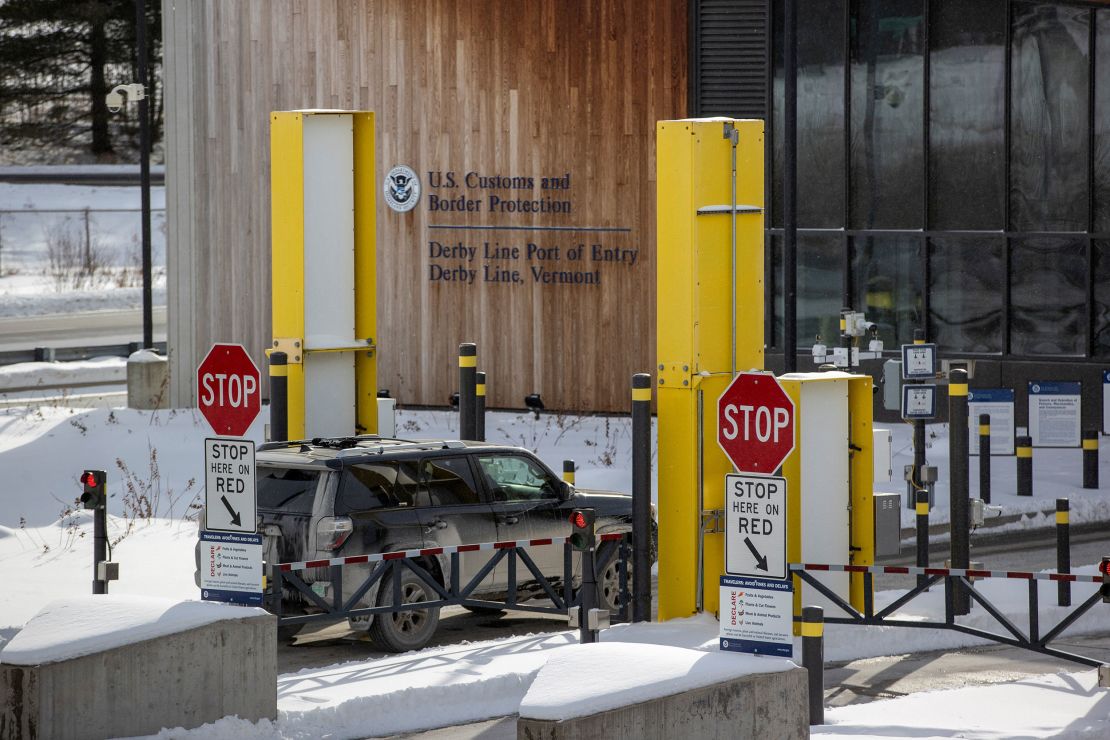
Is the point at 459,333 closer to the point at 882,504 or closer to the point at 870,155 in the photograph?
the point at 870,155

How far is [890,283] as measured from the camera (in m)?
25.3

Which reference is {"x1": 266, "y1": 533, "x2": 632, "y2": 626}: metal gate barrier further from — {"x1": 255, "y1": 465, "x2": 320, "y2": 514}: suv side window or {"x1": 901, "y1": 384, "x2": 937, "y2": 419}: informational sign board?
{"x1": 901, "y1": 384, "x2": 937, "y2": 419}: informational sign board

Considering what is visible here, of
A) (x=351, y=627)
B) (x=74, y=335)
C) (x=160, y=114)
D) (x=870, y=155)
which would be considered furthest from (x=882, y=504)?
(x=160, y=114)

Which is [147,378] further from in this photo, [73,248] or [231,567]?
[73,248]

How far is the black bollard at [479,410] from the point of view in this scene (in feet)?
56.2

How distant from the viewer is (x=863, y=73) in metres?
25.3

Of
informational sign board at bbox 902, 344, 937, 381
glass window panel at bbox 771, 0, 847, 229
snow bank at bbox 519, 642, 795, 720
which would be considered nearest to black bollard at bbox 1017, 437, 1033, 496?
informational sign board at bbox 902, 344, 937, 381

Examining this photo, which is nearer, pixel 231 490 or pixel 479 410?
pixel 231 490

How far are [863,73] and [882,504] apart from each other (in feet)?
43.7

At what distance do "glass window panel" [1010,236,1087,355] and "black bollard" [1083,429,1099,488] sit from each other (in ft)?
14.9

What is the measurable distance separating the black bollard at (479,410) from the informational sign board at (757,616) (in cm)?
711

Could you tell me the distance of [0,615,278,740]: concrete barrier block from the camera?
928 centimetres

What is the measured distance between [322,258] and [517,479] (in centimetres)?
313

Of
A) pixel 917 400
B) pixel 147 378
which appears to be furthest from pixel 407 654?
pixel 147 378
